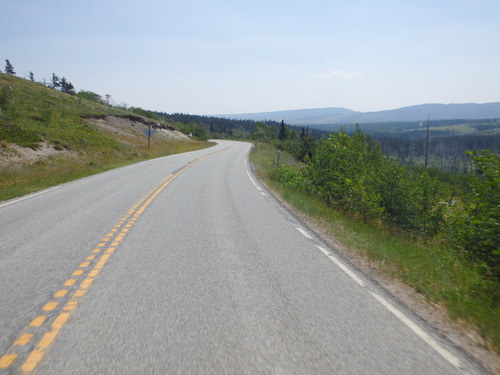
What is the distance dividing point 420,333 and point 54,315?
12.7 ft

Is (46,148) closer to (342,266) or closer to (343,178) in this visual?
(343,178)

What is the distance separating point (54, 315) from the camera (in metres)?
3.54

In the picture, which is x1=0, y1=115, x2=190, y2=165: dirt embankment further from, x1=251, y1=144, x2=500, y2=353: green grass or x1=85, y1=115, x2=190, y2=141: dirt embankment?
x1=251, y1=144, x2=500, y2=353: green grass

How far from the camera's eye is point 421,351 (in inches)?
124

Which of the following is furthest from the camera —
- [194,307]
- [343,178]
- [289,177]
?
[289,177]

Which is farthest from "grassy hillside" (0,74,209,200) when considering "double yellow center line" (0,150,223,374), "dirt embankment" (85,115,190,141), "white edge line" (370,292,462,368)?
"white edge line" (370,292,462,368)

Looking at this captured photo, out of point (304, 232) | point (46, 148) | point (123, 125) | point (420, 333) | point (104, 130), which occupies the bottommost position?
point (304, 232)

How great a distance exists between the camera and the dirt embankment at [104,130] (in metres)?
19.0

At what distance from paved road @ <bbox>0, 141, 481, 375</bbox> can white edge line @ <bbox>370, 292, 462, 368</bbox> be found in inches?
0.6

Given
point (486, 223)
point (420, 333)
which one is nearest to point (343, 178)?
point (486, 223)

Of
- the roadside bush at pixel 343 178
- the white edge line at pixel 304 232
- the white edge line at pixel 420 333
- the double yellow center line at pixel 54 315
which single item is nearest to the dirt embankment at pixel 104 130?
the double yellow center line at pixel 54 315

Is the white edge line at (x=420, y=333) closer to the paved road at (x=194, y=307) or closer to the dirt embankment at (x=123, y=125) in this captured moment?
the paved road at (x=194, y=307)

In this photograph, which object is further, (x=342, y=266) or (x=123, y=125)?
(x=123, y=125)

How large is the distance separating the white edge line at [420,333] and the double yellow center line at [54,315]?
11.8ft
